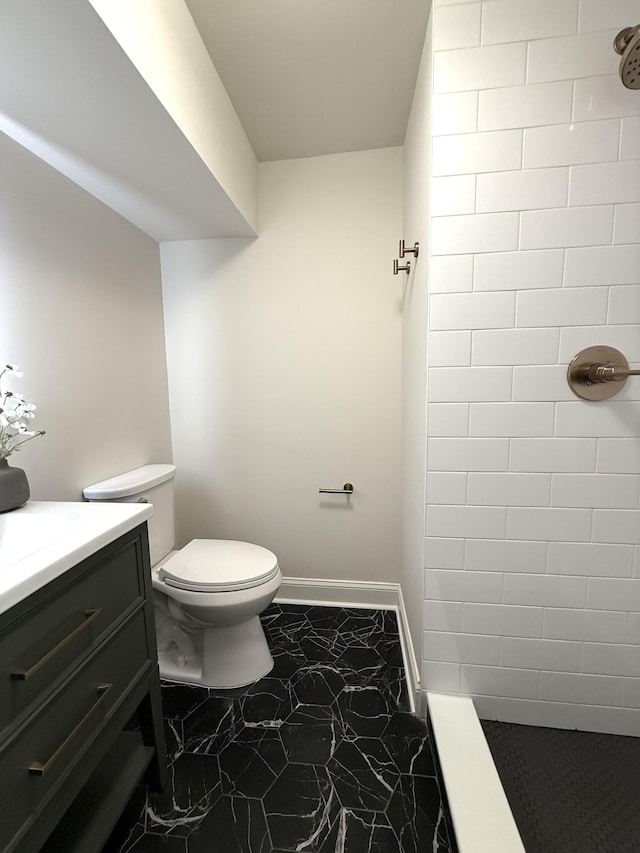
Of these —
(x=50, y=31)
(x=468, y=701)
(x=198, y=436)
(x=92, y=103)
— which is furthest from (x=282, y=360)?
(x=468, y=701)

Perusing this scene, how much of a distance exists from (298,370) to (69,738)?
61.9 inches

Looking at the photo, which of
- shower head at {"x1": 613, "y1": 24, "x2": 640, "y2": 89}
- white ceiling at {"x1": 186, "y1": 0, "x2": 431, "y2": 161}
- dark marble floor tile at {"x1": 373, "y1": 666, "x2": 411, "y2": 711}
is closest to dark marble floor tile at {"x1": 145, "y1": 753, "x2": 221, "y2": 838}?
dark marble floor tile at {"x1": 373, "y1": 666, "x2": 411, "y2": 711}

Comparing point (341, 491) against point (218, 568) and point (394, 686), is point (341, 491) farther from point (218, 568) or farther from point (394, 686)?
point (394, 686)

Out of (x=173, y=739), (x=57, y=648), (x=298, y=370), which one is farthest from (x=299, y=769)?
(x=298, y=370)

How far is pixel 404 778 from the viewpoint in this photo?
118cm

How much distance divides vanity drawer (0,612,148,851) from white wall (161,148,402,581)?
3.68ft

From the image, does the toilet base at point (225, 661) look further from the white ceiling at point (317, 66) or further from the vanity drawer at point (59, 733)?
the white ceiling at point (317, 66)

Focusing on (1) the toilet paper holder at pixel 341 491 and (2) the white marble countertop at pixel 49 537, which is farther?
(1) the toilet paper holder at pixel 341 491

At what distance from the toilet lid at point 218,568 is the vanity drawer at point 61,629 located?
→ 399 mm

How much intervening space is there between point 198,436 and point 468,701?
5.45 feet

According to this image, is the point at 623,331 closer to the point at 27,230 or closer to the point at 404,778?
the point at 404,778

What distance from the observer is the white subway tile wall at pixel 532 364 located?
108cm

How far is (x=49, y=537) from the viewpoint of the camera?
100 cm

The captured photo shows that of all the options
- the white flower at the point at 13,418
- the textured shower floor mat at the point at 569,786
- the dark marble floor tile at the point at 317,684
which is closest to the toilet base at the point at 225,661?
the dark marble floor tile at the point at 317,684
